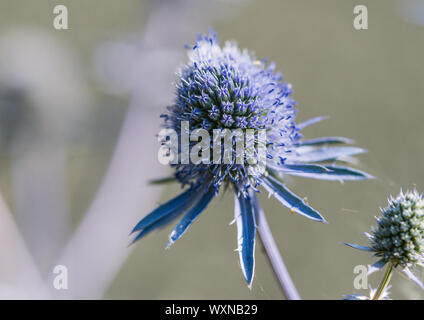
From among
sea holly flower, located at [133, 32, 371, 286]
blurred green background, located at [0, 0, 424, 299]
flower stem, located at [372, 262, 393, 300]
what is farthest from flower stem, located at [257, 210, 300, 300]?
blurred green background, located at [0, 0, 424, 299]

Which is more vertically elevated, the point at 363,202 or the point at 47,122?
the point at 47,122

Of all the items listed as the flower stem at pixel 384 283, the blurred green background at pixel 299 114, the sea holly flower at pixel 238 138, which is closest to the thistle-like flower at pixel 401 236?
the flower stem at pixel 384 283

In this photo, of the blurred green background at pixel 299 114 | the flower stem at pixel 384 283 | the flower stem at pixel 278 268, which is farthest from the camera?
the blurred green background at pixel 299 114

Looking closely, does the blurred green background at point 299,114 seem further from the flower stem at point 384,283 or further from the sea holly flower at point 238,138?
the flower stem at point 384,283

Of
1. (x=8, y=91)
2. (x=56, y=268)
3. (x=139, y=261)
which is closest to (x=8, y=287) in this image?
(x=56, y=268)

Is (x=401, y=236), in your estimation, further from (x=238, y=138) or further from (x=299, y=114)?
(x=299, y=114)
